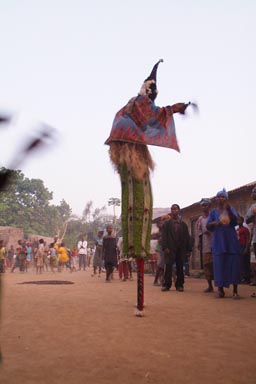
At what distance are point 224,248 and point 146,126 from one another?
295 centimetres

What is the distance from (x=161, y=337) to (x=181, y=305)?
2066 mm

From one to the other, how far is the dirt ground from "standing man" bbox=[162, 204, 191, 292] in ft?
8.98

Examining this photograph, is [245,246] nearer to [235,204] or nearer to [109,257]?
[109,257]

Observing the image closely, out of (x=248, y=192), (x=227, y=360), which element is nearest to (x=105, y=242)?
(x=248, y=192)

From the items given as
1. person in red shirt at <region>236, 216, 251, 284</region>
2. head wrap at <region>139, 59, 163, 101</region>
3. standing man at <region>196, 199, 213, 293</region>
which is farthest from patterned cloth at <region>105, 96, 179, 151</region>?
person in red shirt at <region>236, 216, 251, 284</region>

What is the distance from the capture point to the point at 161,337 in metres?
3.25

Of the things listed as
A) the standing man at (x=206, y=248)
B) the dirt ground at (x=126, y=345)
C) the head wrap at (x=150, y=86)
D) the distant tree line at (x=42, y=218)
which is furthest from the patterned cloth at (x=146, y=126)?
the distant tree line at (x=42, y=218)

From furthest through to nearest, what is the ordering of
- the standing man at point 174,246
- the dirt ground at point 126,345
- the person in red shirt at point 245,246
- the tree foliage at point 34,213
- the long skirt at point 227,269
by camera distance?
the tree foliage at point 34,213, the person in red shirt at point 245,246, the standing man at point 174,246, the long skirt at point 227,269, the dirt ground at point 126,345

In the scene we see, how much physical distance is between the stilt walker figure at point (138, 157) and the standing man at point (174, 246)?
3233 millimetres

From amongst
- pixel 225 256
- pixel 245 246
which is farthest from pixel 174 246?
pixel 245 246

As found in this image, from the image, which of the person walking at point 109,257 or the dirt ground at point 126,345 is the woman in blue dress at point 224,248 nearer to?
the dirt ground at point 126,345

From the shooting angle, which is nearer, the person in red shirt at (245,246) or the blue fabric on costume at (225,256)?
the blue fabric on costume at (225,256)

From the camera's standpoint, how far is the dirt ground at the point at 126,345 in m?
2.31

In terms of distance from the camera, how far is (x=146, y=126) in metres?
4.55
